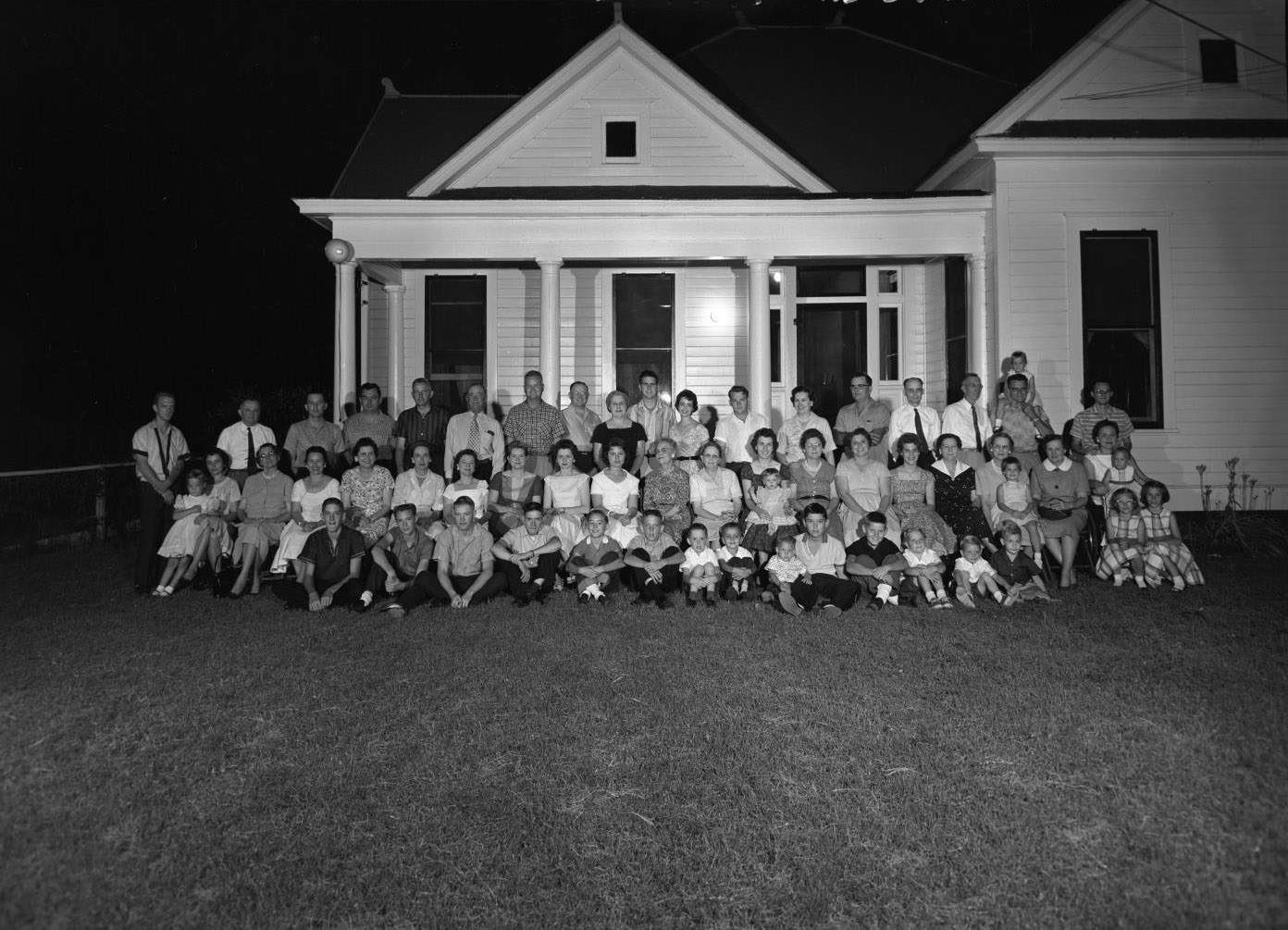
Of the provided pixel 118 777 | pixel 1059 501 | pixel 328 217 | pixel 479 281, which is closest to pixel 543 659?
pixel 118 777

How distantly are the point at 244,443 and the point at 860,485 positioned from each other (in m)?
6.10

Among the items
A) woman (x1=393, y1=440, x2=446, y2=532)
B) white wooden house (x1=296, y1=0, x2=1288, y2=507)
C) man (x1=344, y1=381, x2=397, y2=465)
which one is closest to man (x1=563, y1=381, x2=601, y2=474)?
white wooden house (x1=296, y1=0, x2=1288, y2=507)

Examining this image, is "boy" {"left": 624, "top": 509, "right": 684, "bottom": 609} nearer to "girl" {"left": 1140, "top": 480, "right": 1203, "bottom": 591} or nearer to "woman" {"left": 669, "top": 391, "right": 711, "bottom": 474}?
"woman" {"left": 669, "top": 391, "right": 711, "bottom": 474}

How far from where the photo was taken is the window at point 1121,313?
10938 millimetres

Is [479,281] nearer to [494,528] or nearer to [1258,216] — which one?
[494,528]

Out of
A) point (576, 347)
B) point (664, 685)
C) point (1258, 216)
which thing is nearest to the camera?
point (664, 685)

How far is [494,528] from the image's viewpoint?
8461mm

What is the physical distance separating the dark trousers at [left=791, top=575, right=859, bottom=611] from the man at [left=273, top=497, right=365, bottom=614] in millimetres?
3612

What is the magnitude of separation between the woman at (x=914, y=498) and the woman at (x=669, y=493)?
1.86m

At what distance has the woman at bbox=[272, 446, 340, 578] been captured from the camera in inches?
327

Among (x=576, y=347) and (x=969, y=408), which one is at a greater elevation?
(x=576, y=347)

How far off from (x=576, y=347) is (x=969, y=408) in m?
5.73

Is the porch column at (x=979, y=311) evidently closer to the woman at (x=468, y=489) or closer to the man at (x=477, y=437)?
the man at (x=477, y=437)

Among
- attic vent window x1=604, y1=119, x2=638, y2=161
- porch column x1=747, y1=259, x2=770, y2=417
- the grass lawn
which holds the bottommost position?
the grass lawn
